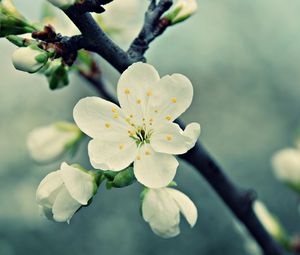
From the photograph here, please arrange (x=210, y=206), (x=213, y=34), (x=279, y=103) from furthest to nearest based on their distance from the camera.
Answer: (x=213, y=34) → (x=279, y=103) → (x=210, y=206)

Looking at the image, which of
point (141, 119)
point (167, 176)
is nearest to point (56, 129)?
point (141, 119)

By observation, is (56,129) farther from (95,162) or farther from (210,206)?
(210,206)

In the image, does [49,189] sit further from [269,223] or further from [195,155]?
[269,223]

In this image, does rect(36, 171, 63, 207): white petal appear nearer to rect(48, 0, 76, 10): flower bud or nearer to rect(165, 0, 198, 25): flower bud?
rect(48, 0, 76, 10): flower bud

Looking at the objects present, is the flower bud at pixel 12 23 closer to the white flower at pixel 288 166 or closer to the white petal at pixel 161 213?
the white petal at pixel 161 213

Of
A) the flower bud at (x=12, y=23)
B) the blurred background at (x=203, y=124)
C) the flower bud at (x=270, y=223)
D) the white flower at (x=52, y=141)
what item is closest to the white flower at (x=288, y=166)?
the flower bud at (x=270, y=223)

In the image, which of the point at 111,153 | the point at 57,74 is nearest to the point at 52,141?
the point at 57,74

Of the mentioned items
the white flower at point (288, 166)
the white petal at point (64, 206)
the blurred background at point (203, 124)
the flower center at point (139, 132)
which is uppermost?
the flower center at point (139, 132)

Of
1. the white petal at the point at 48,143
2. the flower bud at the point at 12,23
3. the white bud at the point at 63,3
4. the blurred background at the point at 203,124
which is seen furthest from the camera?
the blurred background at the point at 203,124

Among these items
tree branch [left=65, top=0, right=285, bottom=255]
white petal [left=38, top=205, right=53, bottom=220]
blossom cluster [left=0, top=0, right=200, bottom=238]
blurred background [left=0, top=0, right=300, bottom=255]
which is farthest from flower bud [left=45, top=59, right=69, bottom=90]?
blurred background [left=0, top=0, right=300, bottom=255]
